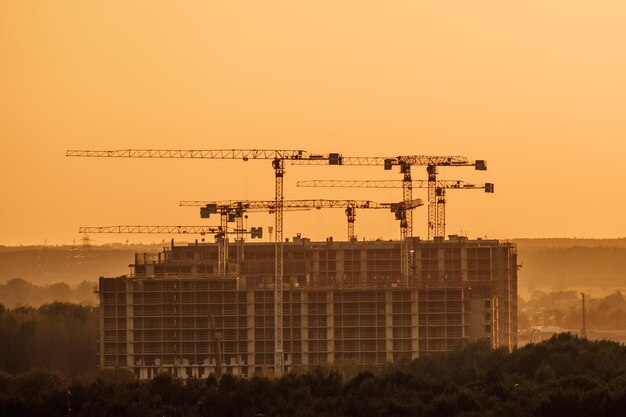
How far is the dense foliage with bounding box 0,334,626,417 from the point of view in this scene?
150m

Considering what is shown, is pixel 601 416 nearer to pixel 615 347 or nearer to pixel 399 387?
pixel 399 387

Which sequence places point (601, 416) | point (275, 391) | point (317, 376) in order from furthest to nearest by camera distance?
point (317, 376)
point (275, 391)
point (601, 416)

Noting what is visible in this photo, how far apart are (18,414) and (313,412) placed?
21.0m

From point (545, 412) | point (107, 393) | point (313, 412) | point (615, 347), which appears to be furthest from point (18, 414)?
point (615, 347)

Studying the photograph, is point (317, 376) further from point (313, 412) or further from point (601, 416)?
point (601, 416)

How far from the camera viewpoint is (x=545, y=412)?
483ft

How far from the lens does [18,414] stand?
160 metres

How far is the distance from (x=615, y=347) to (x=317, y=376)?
24873 millimetres

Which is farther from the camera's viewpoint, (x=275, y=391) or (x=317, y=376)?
(x=317, y=376)

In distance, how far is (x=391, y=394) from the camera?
163m

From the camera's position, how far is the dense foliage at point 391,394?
15050 cm

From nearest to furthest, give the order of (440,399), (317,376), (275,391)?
(440,399) → (275,391) → (317,376)

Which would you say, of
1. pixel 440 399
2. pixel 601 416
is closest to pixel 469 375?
pixel 440 399

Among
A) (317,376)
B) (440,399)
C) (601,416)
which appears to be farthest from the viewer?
(317,376)
